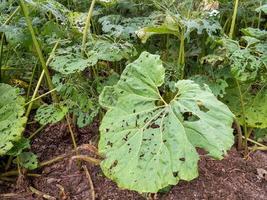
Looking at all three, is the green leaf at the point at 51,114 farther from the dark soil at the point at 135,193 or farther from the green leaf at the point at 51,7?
the green leaf at the point at 51,7

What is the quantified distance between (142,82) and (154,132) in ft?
0.56

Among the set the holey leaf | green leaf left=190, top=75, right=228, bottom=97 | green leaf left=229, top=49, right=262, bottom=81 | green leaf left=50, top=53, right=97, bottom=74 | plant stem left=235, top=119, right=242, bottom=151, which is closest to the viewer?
the holey leaf

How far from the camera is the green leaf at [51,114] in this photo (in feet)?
5.03

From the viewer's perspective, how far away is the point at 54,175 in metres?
1.66

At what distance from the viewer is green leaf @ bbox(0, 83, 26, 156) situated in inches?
57.8

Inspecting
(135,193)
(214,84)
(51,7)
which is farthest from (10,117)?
(214,84)

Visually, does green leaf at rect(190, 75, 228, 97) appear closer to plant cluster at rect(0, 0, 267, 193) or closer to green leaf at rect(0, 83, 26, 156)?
plant cluster at rect(0, 0, 267, 193)

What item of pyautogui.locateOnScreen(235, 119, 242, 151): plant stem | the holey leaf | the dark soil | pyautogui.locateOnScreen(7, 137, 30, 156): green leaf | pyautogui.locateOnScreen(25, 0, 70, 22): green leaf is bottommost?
the dark soil

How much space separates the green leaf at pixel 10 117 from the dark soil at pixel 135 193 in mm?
210

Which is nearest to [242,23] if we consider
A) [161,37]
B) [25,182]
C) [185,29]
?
[161,37]

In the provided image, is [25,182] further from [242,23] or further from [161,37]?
[242,23]

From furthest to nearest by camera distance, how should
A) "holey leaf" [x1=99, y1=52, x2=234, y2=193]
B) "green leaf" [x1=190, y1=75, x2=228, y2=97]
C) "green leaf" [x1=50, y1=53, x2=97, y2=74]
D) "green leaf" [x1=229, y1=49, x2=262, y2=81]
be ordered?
"green leaf" [x1=190, y1=75, x2=228, y2=97], "green leaf" [x1=229, y1=49, x2=262, y2=81], "green leaf" [x1=50, y1=53, x2=97, y2=74], "holey leaf" [x1=99, y1=52, x2=234, y2=193]

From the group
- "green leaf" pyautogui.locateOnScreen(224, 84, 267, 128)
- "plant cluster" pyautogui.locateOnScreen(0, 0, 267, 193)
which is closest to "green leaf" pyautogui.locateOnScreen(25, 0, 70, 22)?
"plant cluster" pyautogui.locateOnScreen(0, 0, 267, 193)

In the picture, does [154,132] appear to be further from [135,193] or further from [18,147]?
[18,147]
